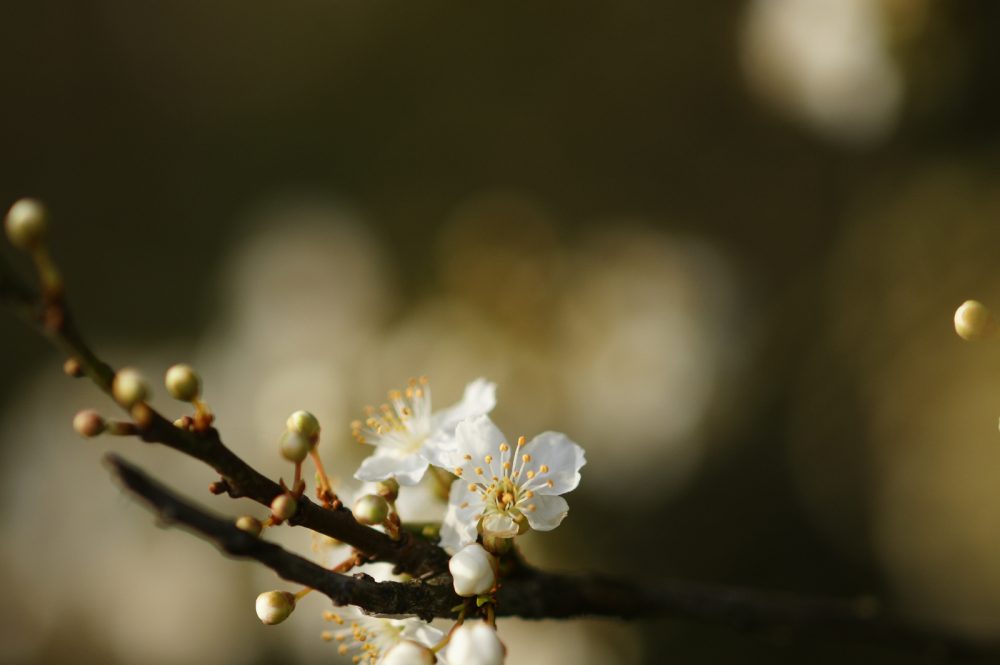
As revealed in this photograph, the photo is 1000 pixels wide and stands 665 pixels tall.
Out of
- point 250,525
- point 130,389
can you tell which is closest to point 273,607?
point 250,525

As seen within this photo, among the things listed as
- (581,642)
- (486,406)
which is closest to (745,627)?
(486,406)

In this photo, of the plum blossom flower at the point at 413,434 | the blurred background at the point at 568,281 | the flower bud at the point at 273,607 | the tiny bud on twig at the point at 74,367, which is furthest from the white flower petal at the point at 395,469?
the blurred background at the point at 568,281

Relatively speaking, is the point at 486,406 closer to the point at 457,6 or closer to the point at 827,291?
the point at 827,291

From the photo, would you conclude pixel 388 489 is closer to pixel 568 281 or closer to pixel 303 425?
pixel 303 425

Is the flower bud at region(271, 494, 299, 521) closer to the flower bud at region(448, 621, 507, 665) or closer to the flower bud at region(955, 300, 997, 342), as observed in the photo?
the flower bud at region(448, 621, 507, 665)

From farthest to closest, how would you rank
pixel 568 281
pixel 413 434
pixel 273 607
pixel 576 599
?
pixel 568 281 → pixel 413 434 → pixel 576 599 → pixel 273 607

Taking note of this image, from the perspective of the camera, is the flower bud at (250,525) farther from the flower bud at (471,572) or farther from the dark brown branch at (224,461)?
the flower bud at (471,572)
